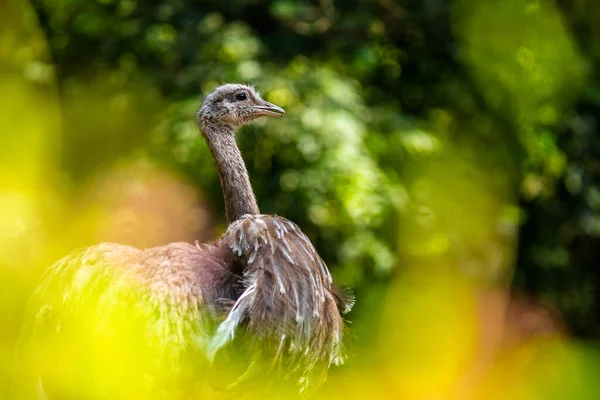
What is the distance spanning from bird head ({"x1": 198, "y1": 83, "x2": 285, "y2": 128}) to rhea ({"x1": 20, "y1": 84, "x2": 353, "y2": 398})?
1.25 metres

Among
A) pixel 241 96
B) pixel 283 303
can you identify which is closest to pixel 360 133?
pixel 241 96

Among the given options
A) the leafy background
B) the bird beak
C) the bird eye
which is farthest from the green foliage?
the bird eye

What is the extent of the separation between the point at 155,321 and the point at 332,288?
0.94 metres

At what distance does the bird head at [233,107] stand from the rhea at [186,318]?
125 centimetres

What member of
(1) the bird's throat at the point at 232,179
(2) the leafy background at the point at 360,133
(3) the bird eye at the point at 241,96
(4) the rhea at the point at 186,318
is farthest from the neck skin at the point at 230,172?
(2) the leafy background at the point at 360,133

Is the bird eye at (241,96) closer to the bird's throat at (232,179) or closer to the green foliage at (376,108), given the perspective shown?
the bird's throat at (232,179)

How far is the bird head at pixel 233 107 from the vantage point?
519 cm

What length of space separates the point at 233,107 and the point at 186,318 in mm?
1854

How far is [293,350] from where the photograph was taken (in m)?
3.67

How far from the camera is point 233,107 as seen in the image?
17.1 ft

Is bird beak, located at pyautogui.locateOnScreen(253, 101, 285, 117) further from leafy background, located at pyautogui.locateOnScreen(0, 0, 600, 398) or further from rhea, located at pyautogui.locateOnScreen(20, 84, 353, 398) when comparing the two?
leafy background, located at pyautogui.locateOnScreen(0, 0, 600, 398)

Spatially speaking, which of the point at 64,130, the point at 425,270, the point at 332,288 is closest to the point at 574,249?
the point at 425,270

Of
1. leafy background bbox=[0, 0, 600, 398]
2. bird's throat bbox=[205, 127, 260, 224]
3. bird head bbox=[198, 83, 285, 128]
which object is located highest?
bird head bbox=[198, 83, 285, 128]

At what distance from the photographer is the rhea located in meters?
3.54
